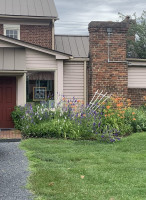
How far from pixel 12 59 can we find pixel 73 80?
105 inches

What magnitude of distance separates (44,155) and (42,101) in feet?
18.4

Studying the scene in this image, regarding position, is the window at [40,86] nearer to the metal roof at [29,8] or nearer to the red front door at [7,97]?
the red front door at [7,97]

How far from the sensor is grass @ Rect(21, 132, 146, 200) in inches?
225

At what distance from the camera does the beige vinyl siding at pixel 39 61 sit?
14.1 meters

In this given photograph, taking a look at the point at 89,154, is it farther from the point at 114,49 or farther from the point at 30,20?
the point at 30,20

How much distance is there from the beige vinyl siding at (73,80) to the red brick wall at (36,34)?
13.5 feet

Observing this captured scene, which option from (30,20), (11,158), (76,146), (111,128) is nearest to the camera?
(11,158)

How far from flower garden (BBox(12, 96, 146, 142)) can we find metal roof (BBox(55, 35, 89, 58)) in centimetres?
343

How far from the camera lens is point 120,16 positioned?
30359 millimetres

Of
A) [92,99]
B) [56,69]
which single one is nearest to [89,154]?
[92,99]

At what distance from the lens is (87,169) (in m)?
7.26

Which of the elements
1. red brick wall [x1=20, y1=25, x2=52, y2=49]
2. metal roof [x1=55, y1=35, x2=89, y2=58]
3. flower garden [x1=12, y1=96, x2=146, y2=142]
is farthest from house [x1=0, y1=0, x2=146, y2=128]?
red brick wall [x1=20, y1=25, x2=52, y2=49]

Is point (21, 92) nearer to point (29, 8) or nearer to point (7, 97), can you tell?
point (7, 97)

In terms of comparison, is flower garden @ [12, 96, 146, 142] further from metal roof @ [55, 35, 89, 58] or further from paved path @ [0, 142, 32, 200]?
metal roof @ [55, 35, 89, 58]
